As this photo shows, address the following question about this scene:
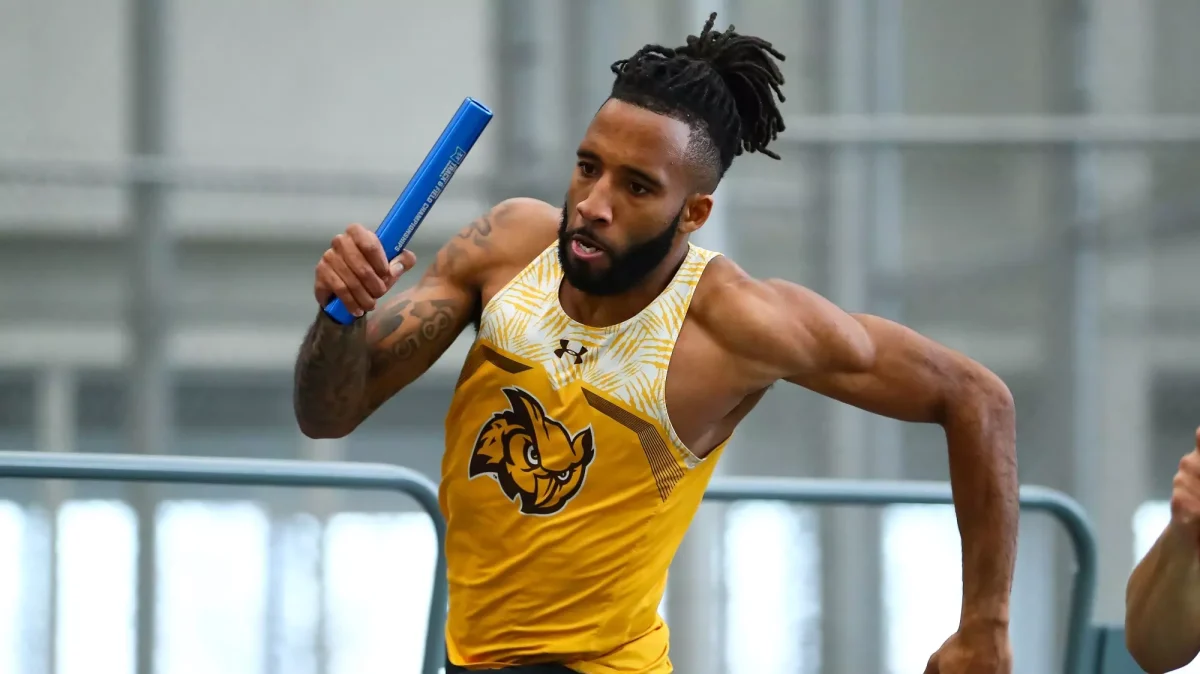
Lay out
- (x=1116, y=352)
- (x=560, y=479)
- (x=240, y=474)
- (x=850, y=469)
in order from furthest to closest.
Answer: (x=1116, y=352)
(x=850, y=469)
(x=240, y=474)
(x=560, y=479)

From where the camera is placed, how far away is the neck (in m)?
2.30

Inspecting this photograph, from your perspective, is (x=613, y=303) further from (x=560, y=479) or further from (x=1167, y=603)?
(x=1167, y=603)

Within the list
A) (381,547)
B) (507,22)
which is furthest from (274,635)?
(507,22)

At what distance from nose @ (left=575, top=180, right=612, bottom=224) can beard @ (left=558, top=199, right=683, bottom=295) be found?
0.9 inches

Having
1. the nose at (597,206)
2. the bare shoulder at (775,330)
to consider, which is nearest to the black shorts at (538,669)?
the bare shoulder at (775,330)

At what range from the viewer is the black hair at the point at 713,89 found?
226 cm

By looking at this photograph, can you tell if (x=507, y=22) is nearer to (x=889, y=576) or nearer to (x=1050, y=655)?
(x=889, y=576)

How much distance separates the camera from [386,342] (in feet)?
7.50

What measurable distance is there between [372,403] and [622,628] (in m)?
0.54

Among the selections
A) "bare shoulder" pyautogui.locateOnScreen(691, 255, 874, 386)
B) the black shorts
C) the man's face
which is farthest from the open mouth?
the black shorts

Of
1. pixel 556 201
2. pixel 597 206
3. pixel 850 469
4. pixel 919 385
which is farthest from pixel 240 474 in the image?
pixel 850 469

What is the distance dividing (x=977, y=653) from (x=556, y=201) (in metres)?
3.80

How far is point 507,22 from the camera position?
6.31 meters

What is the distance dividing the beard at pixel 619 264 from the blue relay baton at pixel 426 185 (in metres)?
0.22
